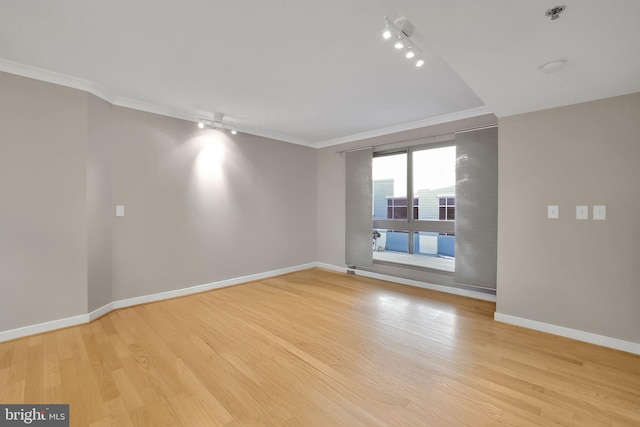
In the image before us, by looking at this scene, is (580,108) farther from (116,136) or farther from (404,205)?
(116,136)

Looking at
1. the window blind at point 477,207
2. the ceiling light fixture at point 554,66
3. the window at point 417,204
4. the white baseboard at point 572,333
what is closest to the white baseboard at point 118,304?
the window at point 417,204

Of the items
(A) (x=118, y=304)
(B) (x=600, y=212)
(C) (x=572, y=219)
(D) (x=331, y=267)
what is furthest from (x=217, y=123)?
(B) (x=600, y=212)

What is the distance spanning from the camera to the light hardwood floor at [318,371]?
1615 millimetres

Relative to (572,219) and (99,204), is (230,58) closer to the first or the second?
(99,204)

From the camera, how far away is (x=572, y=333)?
Answer: 261 centimetres

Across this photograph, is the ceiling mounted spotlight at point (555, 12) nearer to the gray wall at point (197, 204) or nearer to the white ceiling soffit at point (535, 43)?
the white ceiling soffit at point (535, 43)

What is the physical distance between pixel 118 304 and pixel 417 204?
443 cm

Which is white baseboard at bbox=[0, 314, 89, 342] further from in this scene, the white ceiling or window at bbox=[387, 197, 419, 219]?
window at bbox=[387, 197, 419, 219]

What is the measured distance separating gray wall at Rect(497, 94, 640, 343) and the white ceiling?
0.88 ft

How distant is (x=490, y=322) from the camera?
295 cm

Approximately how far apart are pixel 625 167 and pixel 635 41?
4.18 feet

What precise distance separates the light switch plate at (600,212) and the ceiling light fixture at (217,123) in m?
4.34

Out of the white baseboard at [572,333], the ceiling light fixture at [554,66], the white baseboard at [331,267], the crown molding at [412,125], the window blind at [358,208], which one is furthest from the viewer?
the white baseboard at [331,267]

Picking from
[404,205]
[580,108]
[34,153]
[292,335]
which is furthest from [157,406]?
[580,108]
